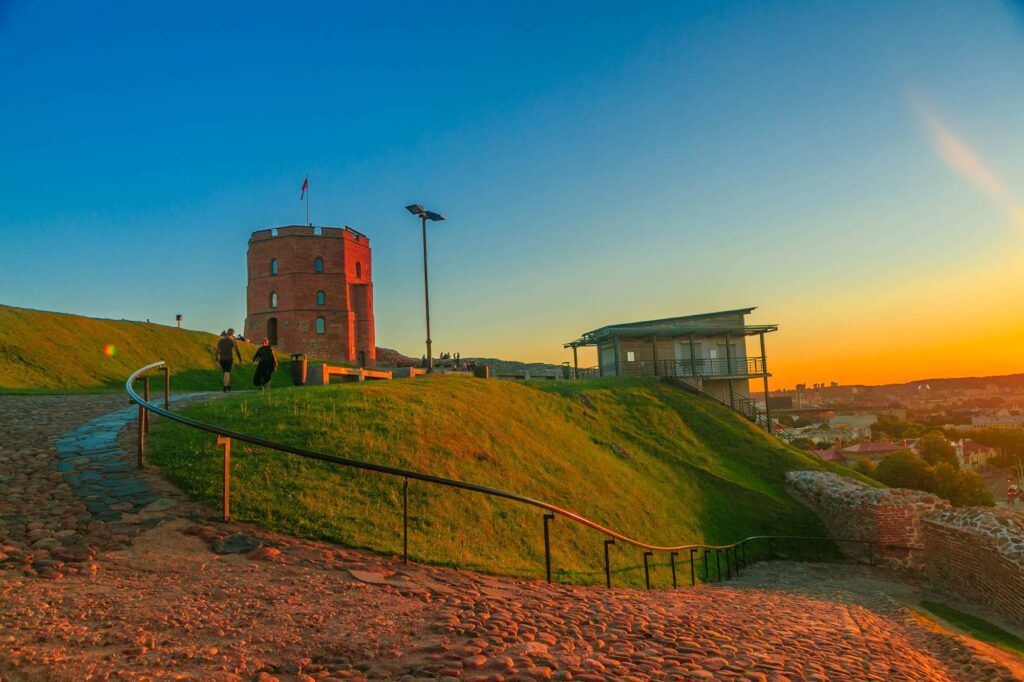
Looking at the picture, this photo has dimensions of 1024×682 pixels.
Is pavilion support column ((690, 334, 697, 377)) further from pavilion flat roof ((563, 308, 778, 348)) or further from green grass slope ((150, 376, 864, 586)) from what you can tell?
green grass slope ((150, 376, 864, 586))

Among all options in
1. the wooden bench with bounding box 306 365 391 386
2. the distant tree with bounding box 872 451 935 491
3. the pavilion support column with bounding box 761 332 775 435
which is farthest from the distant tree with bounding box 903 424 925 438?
the wooden bench with bounding box 306 365 391 386

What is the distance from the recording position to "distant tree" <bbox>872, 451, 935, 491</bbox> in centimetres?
3762

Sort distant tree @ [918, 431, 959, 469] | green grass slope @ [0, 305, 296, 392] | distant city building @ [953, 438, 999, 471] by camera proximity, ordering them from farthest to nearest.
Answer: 1. distant city building @ [953, 438, 999, 471]
2. distant tree @ [918, 431, 959, 469]
3. green grass slope @ [0, 305, 296, 392]

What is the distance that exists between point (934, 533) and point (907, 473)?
26.6 meters

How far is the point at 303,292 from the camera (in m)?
48.6

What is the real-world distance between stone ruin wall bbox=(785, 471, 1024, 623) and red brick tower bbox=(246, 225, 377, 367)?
38294 mm

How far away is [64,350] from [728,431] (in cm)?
3007

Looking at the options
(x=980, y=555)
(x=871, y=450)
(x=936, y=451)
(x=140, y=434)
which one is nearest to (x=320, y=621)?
(x=140, y=434)

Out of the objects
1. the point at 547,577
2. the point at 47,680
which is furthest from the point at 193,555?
the point at 547,577

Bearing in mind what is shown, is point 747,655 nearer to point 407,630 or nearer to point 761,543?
point 407,630

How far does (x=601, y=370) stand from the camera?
1601 inches

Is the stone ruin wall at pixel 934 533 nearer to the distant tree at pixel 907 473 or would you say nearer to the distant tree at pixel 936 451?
the distant tree at pixel 907 473

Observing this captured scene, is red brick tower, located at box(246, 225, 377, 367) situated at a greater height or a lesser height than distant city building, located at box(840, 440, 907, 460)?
greater

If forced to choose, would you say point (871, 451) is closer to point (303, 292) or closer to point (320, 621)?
point (303, 292)
